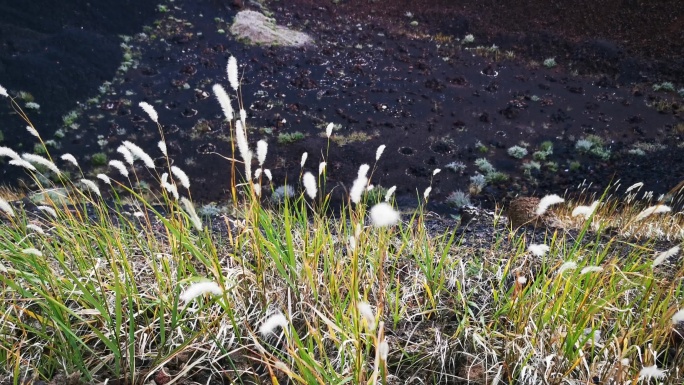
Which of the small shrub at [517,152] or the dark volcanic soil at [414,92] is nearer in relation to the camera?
the dark volcanic soil at [414,92]

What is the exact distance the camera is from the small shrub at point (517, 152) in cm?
1000

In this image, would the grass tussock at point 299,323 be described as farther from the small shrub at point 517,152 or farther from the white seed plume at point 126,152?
the small shrub at point 517,152

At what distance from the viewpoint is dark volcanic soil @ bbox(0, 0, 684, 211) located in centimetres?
945

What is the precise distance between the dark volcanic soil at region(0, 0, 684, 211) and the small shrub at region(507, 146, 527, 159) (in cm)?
12

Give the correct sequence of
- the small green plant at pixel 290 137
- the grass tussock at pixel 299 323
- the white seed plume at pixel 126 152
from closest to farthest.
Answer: the grass tussock at pixel 299 323
the white seed plume at pixel 126 152
the small green plant at pixel 290 137

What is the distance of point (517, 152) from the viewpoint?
10070mm

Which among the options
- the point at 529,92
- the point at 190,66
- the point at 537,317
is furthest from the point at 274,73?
the point at 537,317

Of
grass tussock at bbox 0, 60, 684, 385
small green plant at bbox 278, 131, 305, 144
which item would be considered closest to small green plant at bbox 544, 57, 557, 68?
small green plant at bbox 278, 131, 305, 144

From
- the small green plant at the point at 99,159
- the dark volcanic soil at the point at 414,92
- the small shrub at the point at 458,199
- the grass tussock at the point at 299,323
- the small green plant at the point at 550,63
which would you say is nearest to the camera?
the grass tussock at the point at 299,323

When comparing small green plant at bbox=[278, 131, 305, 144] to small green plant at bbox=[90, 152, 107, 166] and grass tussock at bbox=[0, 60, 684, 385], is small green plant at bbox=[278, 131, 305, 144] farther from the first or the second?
grass tussock at bbox=[0, 60, 684, 385]

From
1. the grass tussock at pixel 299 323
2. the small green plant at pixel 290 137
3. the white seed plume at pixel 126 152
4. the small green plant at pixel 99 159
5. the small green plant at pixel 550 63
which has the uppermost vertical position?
the white seed plume at pixel 126 152

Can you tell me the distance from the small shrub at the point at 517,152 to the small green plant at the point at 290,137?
444 cm

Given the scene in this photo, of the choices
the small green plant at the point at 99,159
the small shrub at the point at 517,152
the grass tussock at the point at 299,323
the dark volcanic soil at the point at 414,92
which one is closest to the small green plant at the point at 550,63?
the dark volcanic soil at the point at 414,92

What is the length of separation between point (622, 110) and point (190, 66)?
37.9 ft
